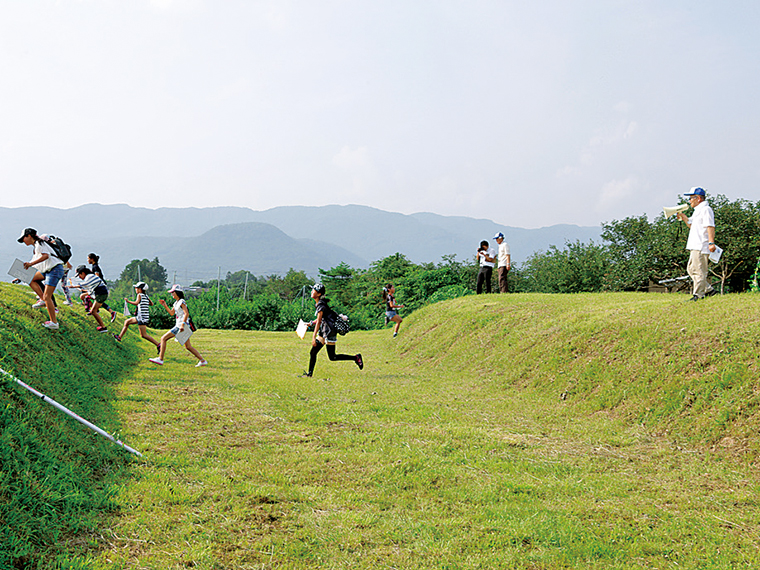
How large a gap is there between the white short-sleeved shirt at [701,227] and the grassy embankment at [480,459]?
1.06 metres

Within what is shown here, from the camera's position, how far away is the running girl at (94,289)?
13.7 meters

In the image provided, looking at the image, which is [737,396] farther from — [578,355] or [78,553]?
[78,553]

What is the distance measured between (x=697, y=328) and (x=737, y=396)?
187cm

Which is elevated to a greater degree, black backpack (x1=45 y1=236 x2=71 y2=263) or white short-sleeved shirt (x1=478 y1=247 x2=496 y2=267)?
white short-sleeved shirt (x1=478 y1=247 x2=496 y2=267)

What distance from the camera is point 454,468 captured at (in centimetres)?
587

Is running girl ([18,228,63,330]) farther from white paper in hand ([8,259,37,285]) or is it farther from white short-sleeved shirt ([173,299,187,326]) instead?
white short-sleeved shirt ([173,299,187,326])

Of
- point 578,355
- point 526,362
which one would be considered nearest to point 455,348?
point 526,362

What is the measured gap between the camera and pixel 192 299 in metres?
31.4

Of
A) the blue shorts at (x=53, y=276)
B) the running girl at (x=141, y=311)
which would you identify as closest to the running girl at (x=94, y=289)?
the running girl at (x=141, y=311)

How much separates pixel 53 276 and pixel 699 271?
12.5 metres

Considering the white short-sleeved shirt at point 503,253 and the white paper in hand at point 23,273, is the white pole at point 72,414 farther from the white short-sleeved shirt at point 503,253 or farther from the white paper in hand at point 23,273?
the white short-sleeved shirt at point 503,253

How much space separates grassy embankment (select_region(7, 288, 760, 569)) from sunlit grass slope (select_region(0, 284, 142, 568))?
26 centimetres

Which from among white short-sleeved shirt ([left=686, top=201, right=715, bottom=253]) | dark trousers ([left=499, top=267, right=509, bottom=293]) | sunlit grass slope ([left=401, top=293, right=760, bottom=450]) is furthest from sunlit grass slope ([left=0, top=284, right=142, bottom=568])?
dark trousers ([left=499, top=267, right=509, bottom=293])

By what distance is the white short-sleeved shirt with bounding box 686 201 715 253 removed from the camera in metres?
9.50
